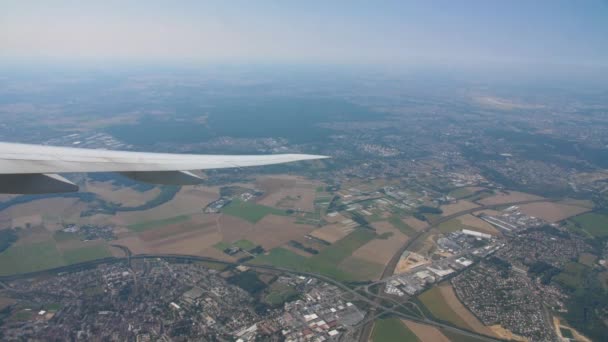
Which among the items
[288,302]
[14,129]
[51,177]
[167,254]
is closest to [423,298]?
[288,302]

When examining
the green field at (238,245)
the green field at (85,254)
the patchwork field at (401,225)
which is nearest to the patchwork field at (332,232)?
the patchwork field at (401,225)

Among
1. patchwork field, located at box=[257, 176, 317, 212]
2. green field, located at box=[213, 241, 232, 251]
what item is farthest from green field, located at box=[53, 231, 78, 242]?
patchwork field, located at box=[257, 176, 317, 212]

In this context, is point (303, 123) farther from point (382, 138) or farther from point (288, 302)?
point (288, 302)

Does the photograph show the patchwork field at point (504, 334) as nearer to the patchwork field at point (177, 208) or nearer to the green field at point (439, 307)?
the green field at point (439, 307)

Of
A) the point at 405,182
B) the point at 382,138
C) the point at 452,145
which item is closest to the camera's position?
the point at 405,182

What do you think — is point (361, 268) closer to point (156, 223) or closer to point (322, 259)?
point (322, 259)

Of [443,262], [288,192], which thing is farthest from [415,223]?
[288,192]

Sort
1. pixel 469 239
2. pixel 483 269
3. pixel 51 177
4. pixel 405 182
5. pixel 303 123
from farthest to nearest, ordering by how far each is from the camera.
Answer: pixel 303 123 → pixel 405 182 → pixel 469 239 → pixel 483 269 → pixel 51 177
